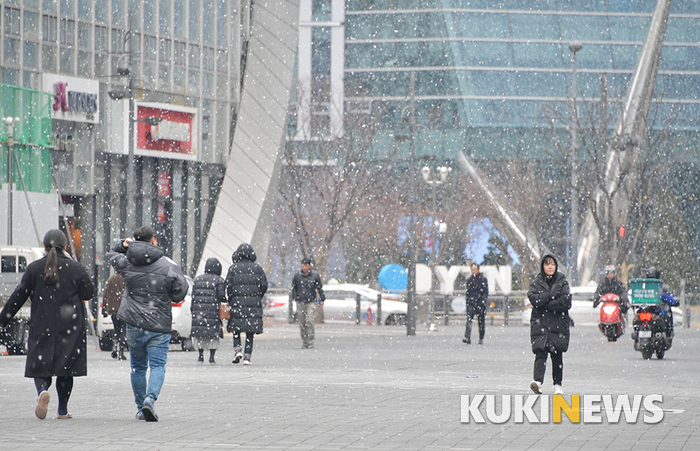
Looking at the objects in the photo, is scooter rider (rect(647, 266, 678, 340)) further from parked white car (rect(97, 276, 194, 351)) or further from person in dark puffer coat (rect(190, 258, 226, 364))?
parked white car (rect(97, 276, 194, 351))

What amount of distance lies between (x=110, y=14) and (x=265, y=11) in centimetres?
490

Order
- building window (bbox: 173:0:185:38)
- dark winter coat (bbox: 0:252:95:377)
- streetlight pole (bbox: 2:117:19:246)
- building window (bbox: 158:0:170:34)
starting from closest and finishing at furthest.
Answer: dark winter coat (bbox: 0:252:95:377), streetlight pole (bbox: 2:117:19:246), building window (bbox: 158:0:170:34), building window (bbox: 173:0:185:38)

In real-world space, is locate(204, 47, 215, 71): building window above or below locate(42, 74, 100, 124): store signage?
above

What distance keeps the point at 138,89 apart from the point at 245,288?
2123cm

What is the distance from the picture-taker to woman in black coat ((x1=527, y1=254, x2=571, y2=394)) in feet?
47.2

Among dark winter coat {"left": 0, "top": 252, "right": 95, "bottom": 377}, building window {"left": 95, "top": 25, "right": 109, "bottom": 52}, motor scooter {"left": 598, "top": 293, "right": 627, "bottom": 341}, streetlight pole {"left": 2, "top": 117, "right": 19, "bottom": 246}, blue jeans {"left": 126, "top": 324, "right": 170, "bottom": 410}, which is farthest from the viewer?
building window {"left": 95, "top": 25, "right": 109, "bottom": 52}

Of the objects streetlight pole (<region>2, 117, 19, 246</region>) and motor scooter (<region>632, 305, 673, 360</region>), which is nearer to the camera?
motor scooter (<region>632, 305, 673, 360</region>)

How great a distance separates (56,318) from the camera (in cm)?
1177

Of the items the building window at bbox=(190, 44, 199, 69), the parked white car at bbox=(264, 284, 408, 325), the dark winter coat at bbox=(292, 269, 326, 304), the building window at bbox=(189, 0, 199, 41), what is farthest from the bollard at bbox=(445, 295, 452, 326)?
the dark winter coat at bbox=(292, 269, 326, 304)

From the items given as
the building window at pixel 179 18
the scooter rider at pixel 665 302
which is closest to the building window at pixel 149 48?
the building window at pixel 179 18

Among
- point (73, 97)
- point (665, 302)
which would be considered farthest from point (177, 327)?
point (73, 97)

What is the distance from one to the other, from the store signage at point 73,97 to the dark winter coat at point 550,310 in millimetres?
28345

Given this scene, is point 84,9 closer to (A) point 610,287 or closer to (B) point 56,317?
(A) point 610,287

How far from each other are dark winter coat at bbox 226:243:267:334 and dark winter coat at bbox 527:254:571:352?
268 inches
